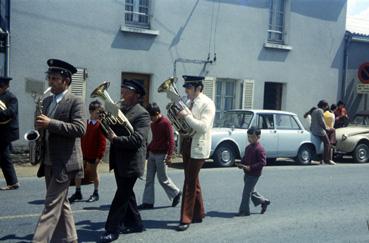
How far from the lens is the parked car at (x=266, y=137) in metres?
13.0

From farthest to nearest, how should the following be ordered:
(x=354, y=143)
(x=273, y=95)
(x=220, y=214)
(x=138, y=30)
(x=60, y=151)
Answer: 1. (x=273, y=95)
2. (x=354, y=143)
3. (x=138, y=30)
4. (x=220, y=214)
5. (x=60, y=151)

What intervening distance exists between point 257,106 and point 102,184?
8.54 meters

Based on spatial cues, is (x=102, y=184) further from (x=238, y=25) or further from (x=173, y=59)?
(x=238, y=25)

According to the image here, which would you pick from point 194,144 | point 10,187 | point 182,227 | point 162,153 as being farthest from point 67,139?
point 10,187

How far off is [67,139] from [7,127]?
403cm

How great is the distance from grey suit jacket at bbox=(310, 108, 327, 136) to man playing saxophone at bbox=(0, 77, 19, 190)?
28.0ft

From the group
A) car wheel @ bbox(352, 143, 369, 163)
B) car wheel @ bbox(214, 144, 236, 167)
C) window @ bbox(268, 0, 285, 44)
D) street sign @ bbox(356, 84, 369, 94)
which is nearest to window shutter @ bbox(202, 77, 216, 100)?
window @ bbox(268, 0, 285, 44)

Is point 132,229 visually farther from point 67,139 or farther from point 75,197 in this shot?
point 75,197

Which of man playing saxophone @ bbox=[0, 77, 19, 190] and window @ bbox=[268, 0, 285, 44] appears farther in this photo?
window @ bbox=[268, 0, 285, 44]

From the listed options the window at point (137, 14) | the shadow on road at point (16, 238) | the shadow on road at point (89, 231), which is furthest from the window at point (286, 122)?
the shadow on road at point (16, 238)

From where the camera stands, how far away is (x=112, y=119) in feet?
19.0

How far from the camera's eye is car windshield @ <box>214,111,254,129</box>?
13.5 m

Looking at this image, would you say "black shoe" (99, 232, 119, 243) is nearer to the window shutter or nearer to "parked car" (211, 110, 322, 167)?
"parked car" (211, 110, 322, 167)

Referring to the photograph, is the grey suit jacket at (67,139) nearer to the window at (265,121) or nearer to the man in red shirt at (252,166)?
the man in red shirt at (252,166)
